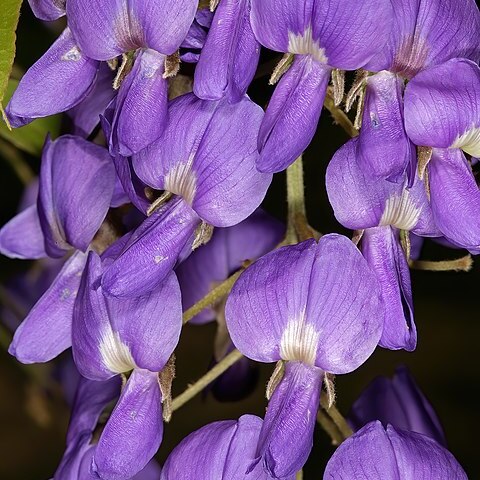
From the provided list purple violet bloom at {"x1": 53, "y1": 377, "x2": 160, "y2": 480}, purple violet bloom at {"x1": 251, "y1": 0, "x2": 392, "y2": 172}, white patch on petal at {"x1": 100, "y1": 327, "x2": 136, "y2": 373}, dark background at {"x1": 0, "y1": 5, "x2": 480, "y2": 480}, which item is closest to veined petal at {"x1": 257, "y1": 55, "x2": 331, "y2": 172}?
purple violet bloom at {"x1": 251, "y1": 0, "x2": 392, "y2": 172}

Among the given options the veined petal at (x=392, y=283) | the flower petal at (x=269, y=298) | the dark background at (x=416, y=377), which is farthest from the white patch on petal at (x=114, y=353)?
the dark background at (x=416, y=377)

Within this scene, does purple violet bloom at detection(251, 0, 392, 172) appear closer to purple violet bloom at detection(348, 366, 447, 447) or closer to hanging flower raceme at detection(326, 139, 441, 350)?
hanging flower raceme at detection(326, 139, 441, 350)

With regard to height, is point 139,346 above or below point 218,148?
below

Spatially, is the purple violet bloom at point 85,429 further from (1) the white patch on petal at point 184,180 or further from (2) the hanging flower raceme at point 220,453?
(1) the white patch on petal at point 184,180

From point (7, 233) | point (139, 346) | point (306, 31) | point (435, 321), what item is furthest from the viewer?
point (435, 321)

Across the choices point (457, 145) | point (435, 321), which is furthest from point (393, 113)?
point (435, 321)

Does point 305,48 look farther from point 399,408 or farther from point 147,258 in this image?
point 399,408

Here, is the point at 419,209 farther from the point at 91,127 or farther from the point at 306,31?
the point at 91,127
